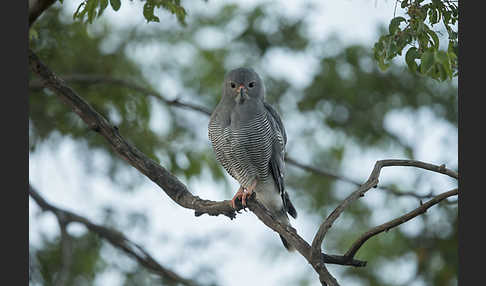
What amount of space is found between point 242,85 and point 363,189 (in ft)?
6.99

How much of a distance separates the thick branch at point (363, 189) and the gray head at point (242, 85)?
75.7 inches

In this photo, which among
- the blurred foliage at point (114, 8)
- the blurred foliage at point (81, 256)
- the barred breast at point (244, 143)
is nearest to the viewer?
the blurred foliage at point (114, 8)

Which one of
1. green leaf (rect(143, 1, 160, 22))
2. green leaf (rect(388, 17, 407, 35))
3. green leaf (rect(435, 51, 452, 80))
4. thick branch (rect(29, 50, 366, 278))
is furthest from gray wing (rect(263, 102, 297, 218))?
green leaf (rect(435, 51, 452, 80))

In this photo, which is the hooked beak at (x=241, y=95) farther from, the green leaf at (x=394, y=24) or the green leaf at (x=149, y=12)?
the green leaf at (x=394, y=24)

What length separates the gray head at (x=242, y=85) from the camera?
5680 millimetres

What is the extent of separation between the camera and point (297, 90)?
9.84 metres

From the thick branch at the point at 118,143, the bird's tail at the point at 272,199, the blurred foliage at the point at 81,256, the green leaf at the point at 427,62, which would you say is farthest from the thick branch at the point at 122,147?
the blurred foliage at the point at 81,256

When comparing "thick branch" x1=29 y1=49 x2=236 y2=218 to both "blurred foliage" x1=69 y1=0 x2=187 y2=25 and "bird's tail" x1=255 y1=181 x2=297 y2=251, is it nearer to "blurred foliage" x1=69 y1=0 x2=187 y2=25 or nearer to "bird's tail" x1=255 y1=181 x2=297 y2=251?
"blurred foliage" x1=69 y1=0 x2=187 y2=25

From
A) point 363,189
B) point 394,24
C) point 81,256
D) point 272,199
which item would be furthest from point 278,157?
point 81,256

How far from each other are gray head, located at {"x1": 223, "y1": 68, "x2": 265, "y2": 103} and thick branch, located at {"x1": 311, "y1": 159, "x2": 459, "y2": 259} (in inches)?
75.7

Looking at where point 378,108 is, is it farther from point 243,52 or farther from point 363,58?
point 243,52

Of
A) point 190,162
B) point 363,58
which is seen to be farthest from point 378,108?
point 190,162

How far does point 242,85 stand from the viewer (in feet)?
18.8
